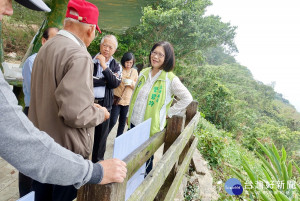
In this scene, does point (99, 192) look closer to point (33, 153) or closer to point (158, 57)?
point (33, 153)

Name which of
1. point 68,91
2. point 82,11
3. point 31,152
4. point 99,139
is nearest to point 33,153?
point 31,152

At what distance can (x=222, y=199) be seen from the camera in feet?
9.71

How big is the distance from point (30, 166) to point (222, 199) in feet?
9.80

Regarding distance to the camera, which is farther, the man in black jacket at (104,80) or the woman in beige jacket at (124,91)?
the woman in beige jacket at (124,91)

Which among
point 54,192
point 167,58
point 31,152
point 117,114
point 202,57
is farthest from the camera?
point 202,57

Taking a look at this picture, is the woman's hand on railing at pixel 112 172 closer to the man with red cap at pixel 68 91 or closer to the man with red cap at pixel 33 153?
the man with red cap at pixel 33 153

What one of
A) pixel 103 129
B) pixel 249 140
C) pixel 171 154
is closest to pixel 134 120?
pixel 103 129

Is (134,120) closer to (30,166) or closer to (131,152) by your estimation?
(131,152)

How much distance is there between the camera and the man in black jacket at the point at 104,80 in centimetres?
221

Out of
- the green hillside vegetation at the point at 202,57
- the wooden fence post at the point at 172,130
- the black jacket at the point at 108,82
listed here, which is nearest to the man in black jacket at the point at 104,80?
the black jacket at the point at 108,82

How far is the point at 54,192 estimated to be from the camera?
133 cm

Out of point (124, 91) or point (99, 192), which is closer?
point (99, 192)

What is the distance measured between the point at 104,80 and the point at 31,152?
1663 millimetres

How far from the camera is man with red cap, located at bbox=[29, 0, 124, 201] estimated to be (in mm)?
1145
